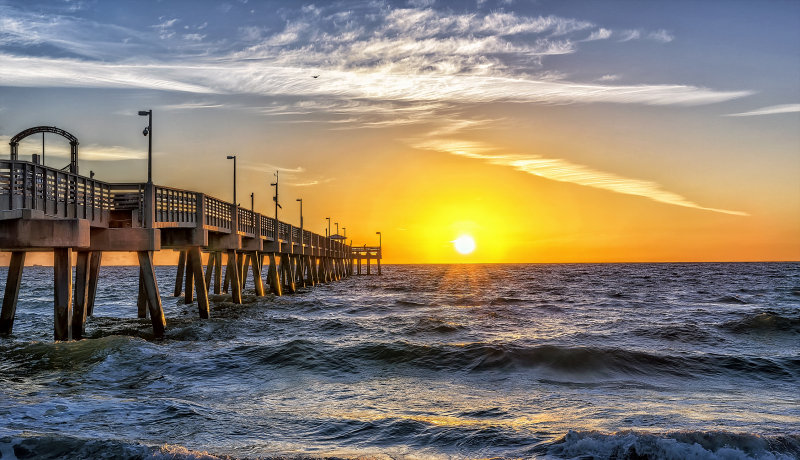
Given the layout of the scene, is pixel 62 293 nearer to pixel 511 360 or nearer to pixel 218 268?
pixel 511 360

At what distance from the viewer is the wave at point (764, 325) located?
2723 cm

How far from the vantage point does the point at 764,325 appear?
92.7ft

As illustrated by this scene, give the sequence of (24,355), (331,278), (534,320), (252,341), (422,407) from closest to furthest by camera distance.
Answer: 1. (422,407)
2. (24,355)
3. (252,341)
4. (534,320)
5. (331,278)

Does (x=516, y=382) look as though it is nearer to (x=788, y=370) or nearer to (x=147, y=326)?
(x=788, y=370)

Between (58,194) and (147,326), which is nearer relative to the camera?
(58,194)

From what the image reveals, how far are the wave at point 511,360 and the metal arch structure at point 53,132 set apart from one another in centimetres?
1218

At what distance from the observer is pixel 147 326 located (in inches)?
1038

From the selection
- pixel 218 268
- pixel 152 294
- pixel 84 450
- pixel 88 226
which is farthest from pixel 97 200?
pixel 218 268

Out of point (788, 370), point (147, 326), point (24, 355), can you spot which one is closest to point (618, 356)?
point (788, 370)

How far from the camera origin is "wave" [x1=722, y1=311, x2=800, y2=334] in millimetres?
27234

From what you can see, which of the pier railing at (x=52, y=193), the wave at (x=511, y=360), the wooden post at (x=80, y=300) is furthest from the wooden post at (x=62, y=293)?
the wave at (x=511, y=360)

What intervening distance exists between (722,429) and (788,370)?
886 centimetres

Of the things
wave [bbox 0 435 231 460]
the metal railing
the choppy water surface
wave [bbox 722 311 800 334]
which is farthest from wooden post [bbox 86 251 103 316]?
wave [bbox 722 311 800 334]

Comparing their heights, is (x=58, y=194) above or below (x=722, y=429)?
above
